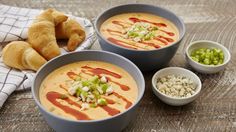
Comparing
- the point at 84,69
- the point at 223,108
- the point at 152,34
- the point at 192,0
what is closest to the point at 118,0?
the point at 192,0

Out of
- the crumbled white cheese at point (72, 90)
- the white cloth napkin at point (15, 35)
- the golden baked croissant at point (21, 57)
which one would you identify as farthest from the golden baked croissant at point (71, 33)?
the crumbled white cheese at point (72, 90)

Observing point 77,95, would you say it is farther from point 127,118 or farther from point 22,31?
point 22,31

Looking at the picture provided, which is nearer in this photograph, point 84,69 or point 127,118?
point 127,118

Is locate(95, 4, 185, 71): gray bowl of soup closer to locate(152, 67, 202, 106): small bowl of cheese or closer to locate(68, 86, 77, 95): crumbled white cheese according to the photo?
locate(152, 67, 202, 106): small bowl of cheese

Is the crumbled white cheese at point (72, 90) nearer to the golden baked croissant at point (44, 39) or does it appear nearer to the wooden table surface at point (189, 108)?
the wooden table surface at point (189, 108)

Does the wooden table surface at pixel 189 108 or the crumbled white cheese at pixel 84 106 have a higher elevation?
the crumbled white cheese at pixel 84 106

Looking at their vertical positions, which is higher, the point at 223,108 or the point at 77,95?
the point at 77,95
